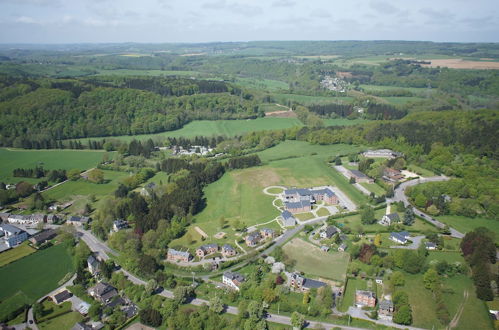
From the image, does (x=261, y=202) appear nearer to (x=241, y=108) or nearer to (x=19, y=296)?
(x=19, y=296)

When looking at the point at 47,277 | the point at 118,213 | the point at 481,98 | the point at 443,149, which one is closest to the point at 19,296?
the point at 47,277

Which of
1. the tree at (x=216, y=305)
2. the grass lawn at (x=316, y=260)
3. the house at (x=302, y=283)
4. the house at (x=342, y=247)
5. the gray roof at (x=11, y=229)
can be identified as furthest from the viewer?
the gray roof at (x=11, y=229)

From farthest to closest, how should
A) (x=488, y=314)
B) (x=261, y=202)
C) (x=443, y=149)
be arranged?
(x=443, y=149) → (x=261, y=202) → (x=488, y=314)

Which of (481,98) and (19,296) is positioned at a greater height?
(481,98)

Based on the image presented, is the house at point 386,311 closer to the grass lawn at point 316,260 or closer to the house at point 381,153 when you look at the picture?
the grass lawn at point 316,260

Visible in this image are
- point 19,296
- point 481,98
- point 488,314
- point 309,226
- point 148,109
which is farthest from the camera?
point 481,98

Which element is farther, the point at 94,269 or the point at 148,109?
the point at 148,109

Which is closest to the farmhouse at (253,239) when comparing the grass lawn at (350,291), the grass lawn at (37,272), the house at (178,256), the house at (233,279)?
the house at (233,279)
